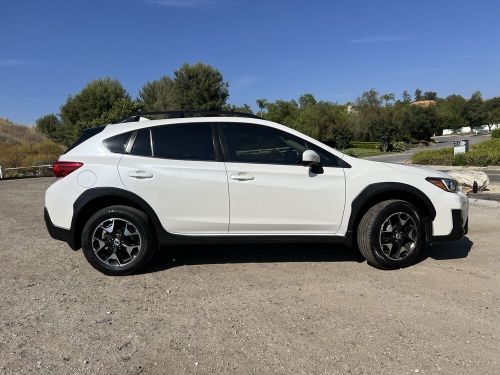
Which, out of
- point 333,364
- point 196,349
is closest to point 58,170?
point 196,349

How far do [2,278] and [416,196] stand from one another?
4.65 m

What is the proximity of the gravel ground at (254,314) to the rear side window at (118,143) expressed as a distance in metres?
1.39

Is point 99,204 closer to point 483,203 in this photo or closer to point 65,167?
point 65,167

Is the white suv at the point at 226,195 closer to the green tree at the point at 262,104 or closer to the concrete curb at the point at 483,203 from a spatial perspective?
the concrete curb at the point at 483,203

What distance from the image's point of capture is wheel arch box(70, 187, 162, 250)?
4.87m

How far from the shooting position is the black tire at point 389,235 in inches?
197

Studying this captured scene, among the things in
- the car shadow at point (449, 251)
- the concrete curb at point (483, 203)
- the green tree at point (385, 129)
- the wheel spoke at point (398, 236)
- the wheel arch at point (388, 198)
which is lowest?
the car shadow at point (449, 251)

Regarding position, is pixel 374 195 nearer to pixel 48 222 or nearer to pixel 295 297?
pixel 295 297

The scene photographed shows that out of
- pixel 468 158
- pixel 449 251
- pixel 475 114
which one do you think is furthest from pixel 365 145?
pixel 475 114

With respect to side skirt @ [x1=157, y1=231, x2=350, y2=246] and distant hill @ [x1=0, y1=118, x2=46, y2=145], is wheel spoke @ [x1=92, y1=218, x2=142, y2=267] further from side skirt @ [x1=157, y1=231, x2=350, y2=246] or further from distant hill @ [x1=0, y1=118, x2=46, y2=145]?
distant hill @ [x1=0, y1=118, x2=46, y2=145]

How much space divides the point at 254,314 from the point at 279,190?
147 centimetres

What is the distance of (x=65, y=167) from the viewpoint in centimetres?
499

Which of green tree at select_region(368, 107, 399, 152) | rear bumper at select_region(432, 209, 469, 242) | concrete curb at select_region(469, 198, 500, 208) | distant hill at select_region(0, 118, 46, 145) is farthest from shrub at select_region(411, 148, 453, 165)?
distant hill at select_region(0, 118, 46, 145)

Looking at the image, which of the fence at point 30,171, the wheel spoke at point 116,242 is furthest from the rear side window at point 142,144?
the fence at point 30,171
